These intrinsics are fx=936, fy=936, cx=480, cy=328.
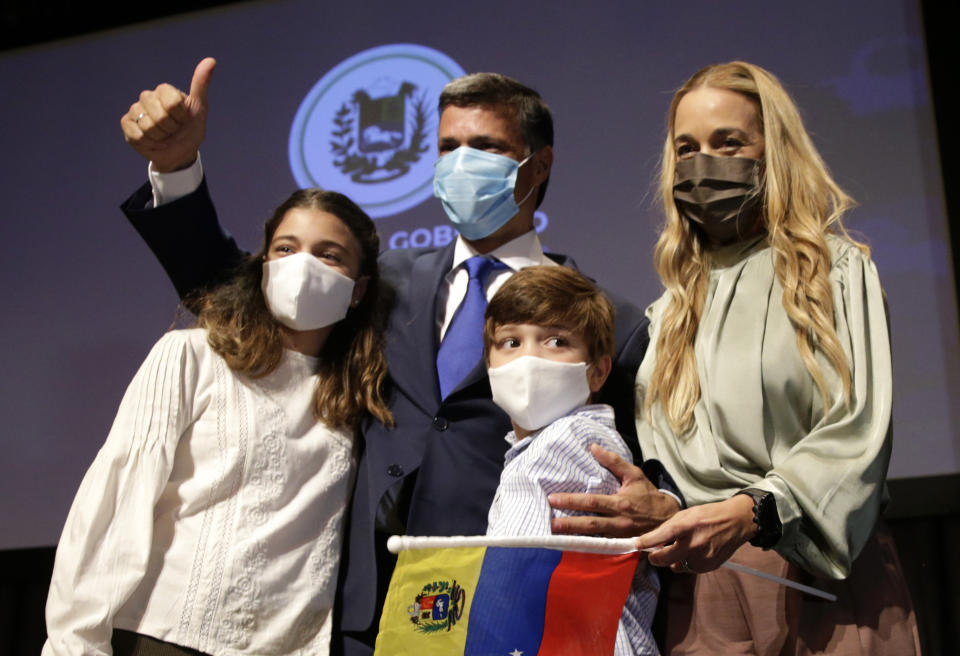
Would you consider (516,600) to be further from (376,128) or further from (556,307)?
(376,128)

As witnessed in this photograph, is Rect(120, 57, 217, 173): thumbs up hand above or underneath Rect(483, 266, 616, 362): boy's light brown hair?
above

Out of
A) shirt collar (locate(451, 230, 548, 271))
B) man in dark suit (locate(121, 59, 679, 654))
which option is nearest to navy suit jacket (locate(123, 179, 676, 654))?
man in dark suit (locate(121, 59, 679, 654))

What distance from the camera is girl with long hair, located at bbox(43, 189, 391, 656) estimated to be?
2.03 meters

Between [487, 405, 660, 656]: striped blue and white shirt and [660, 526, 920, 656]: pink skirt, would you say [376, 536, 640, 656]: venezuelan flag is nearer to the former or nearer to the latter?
[487, 405, 660, 656]: striped blue and white shirt

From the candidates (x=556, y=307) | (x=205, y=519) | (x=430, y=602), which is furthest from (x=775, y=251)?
(x=205, y=519)

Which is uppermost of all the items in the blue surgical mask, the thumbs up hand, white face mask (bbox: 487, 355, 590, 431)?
the thumbs up hand

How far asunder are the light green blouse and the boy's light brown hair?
0.19 metres

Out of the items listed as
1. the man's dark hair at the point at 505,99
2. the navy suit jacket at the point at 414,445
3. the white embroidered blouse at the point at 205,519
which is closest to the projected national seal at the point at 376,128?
the man's dark hair at the point at 505,99

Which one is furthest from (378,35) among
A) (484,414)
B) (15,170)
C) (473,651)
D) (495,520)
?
(473,651)

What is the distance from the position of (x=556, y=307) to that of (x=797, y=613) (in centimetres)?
78

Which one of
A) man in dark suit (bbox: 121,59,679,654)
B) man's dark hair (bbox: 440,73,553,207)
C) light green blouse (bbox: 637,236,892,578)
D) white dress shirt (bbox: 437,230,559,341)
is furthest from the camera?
man's dark hair (bbox: 440,73,553,207)

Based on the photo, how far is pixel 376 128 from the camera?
3.95 meters

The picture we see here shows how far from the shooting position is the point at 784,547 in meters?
1.76

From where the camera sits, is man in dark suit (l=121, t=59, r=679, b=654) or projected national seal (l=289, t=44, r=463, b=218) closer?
man in dark suit (l=121, t=59, r=679, b=654)
